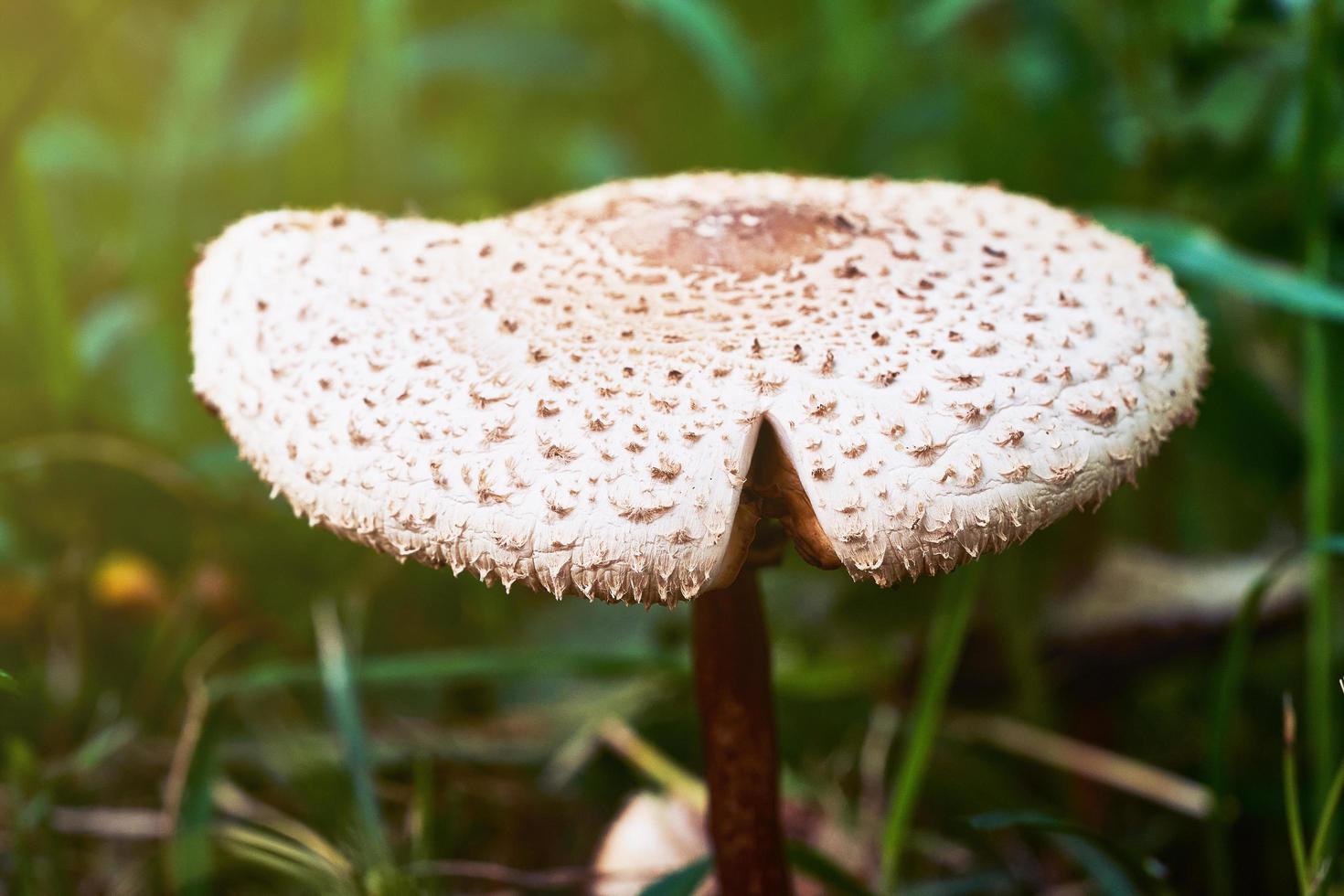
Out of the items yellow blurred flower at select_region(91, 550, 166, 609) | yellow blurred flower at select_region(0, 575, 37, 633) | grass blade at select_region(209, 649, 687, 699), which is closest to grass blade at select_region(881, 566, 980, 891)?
grass blade at select_region(209, 649, 687, 699)

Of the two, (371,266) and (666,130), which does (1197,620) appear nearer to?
(371,266)

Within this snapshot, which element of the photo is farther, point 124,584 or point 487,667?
point 124,584

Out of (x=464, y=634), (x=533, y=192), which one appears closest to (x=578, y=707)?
(x=464, y=634)

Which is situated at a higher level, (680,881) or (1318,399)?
(1318,399)

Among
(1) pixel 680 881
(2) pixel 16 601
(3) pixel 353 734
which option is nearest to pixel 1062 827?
(1) pixel 680 881

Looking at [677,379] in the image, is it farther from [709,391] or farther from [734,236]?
[734,236]

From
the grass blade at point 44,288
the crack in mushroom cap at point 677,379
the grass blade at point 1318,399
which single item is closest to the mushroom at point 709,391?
the crack in mushroom cap at point 677,379

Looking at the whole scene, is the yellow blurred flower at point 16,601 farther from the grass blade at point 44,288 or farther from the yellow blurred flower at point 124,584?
the grass blade at point 44,288
